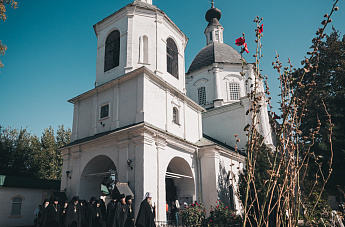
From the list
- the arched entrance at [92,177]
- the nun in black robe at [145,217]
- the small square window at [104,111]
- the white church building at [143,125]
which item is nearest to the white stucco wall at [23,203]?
the white church building at [143,125]

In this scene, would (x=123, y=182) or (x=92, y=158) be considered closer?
(x=123, y=182)

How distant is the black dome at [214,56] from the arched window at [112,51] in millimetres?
11726

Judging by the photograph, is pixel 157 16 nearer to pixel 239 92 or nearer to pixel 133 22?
pixel 133 22

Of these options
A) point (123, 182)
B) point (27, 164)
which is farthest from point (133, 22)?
point (27, 164)

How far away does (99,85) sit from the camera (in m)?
16.3

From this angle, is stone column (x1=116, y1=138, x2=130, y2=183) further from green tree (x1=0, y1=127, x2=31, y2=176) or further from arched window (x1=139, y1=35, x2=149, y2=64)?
green tree (x1=0, y1=127, x2=31, y2=176)

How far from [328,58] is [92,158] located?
1688cm

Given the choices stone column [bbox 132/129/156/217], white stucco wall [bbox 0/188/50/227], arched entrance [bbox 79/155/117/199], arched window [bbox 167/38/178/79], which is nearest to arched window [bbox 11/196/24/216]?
white stucco wall [bbox 0/188/50/227]

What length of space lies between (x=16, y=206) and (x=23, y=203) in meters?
0.49

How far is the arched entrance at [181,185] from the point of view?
15.5 m

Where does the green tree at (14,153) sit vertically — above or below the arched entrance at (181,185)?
above

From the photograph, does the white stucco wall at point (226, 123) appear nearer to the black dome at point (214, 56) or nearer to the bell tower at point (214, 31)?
the black dome at point (214, 56)

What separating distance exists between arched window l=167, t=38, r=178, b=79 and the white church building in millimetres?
70

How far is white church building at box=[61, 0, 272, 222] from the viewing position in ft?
41.9
